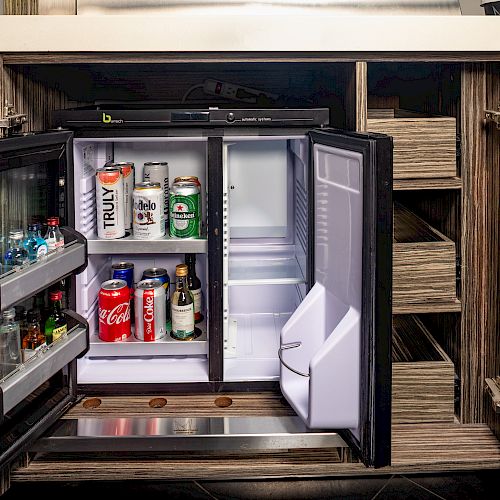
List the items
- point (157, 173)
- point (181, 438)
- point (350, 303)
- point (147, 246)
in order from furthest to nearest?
point (157, 173), point (147, 246), point (181, 438), point (350, 303)

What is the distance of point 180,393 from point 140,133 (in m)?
0.69

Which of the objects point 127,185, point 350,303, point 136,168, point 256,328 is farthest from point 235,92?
point 350,303

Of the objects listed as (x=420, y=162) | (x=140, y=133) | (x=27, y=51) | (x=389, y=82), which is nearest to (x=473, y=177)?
(x=420, y=162)

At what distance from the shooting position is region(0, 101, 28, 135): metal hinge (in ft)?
4.76

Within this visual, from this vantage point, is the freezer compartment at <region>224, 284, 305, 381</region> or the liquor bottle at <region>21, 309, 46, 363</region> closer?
the liquor bottle at <region>21, 309, 46, 363</region>

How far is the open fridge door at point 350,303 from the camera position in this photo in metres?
1.22

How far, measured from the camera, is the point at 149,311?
68.4 inches

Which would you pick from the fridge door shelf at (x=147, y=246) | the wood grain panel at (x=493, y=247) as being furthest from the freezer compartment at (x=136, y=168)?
the wood grain panel at (x=493, y=247)

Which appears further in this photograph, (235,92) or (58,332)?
(235,92)

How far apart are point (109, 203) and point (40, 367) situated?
0.51 meters

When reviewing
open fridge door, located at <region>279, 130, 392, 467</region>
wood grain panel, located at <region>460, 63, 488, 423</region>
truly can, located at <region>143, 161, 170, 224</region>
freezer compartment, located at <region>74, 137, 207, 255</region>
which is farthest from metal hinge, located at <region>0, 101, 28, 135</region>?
wood grain panel, located at <region>460, 63, 488, 423</region>

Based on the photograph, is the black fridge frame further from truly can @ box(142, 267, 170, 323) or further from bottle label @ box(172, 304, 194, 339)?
truly can @ box(142, 267, 170, 323)

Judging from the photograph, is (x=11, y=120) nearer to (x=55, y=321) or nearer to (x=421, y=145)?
(x=55, y=321)

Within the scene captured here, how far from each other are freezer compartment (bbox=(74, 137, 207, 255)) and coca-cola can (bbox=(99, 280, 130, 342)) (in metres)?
0.11
